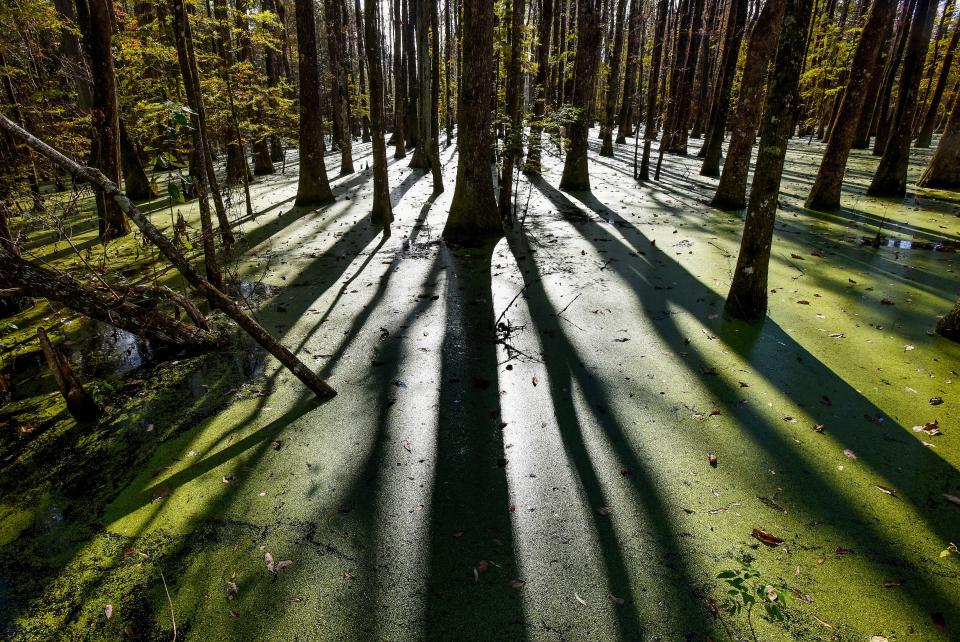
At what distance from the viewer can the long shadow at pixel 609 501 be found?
2000 millimetres

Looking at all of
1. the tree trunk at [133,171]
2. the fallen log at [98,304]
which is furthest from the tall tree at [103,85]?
the fallen log at [98,304]

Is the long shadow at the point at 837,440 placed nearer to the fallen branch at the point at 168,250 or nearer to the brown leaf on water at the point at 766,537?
the brown leaf on water at the point at 766,537

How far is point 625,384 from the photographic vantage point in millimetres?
3738

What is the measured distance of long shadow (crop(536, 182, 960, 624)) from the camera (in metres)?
2.35

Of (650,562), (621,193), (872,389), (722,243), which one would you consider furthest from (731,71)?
(650,562)

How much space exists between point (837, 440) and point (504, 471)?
2265 millimetres

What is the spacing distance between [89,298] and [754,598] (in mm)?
4781

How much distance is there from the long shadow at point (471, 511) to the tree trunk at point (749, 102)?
A: 19.3 feet

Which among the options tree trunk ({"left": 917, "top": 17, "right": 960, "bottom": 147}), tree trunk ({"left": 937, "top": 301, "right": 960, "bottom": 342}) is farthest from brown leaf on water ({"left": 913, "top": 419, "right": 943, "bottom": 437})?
tree trunk ({"left": 917, "top": 17, "right": 960, "bottom": 147})

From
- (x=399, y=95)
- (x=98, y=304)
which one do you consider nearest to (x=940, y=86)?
(x=399, y=95)

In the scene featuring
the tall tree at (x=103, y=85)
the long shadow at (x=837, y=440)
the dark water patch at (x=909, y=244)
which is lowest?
the long shadow at (x=837, y=440)

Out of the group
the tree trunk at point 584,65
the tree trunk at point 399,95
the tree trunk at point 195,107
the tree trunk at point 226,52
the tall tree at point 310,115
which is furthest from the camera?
the tree trunk at point 399,95

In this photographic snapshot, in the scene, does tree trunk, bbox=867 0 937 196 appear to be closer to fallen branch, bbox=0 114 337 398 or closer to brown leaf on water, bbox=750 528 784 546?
brown leaf on water, bbox=750 528 784 546

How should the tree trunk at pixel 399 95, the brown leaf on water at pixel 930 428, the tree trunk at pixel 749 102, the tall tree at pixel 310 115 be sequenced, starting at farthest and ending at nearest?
1. the tree trunk at pixel 399 95
2. the tall tree at pixel 310 115
3. the tree trunk at pixel 749 102
4. the brown leaf on water at pixel 930 428
